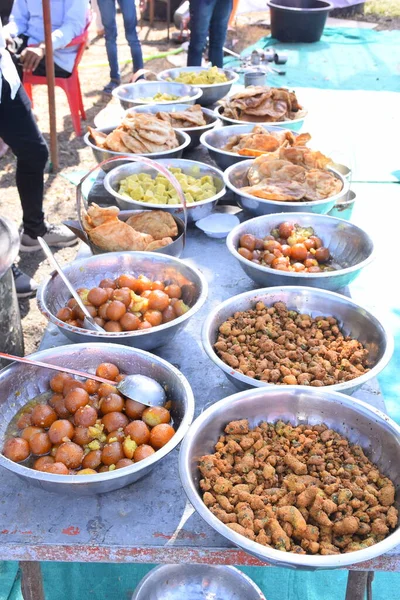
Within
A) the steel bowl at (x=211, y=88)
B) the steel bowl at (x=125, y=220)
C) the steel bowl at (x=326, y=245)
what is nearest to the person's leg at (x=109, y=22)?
the steel bowl at (x=211, y=88)

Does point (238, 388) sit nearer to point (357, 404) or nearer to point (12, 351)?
point (357, 404)

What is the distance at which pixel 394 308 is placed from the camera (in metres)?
2.80

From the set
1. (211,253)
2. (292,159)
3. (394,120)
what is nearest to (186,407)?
(211,253)

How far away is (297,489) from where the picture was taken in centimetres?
115

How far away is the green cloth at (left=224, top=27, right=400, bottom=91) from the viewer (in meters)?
6.81

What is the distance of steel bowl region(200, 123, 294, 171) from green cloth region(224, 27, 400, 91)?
345 cm

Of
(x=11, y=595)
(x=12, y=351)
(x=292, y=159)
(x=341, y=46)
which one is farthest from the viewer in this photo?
(x=341, y=46)

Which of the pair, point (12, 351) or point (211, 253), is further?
point (211, 253)

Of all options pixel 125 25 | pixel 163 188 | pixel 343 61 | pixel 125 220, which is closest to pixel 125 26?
pixel 125 25

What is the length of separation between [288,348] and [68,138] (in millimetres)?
5015

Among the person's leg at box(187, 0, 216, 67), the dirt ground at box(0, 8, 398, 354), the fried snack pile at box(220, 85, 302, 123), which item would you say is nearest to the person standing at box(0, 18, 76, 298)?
the dirt ground at box(0, 8, 398, 354)

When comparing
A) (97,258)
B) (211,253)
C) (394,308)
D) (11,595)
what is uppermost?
(97,258)

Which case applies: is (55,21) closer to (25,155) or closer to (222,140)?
(25,155)

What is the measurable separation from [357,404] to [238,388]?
0.33 meters
